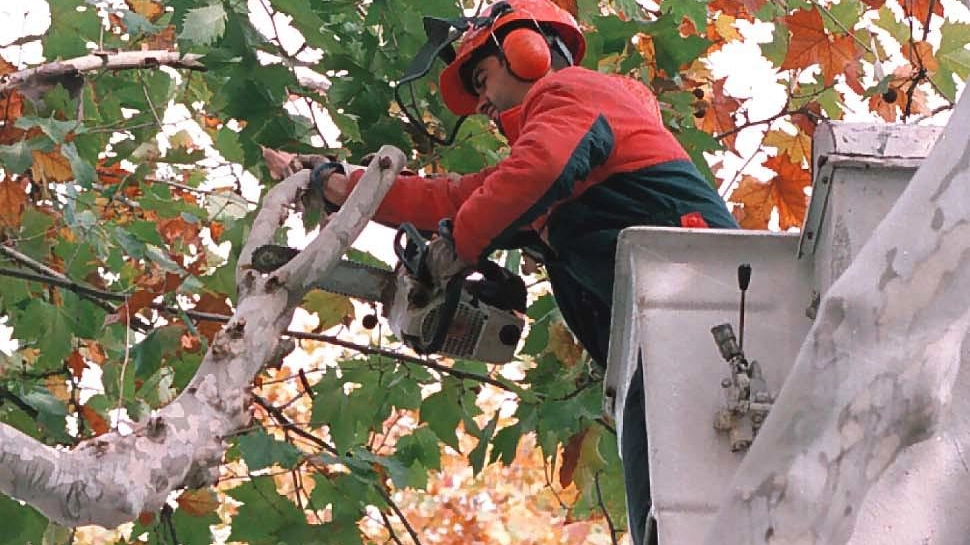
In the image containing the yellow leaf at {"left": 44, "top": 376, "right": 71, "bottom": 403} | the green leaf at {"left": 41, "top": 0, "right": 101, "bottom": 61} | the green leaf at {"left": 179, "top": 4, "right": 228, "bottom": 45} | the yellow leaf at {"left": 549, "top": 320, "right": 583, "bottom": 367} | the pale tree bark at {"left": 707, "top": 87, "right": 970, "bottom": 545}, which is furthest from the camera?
the yellow leaf at {"left": 44, "top": 376, "right": 71, "bottom": 403}

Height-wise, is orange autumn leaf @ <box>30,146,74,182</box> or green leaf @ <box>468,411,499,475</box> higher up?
orange autumn leaf @ <box>30,146,74,182</box>

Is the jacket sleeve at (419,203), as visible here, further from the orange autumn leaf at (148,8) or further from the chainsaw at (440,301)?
the orange autumn leaf at (148,8)

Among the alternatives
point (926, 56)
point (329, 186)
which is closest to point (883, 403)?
point (329, 186)

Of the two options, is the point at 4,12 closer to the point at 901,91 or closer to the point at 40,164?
the point at 40,164

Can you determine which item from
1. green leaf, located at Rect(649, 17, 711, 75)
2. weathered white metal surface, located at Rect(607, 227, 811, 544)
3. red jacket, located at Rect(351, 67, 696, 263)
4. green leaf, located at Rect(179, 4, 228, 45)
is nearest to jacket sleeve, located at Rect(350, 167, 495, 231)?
red jacket, located at Rect(351, 67, 696, 263)

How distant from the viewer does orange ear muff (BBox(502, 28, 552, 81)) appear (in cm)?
402

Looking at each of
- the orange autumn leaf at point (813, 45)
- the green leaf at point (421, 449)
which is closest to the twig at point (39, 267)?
the green leaf at point (421, 449)

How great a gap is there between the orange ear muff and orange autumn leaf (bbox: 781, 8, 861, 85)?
1105 mm

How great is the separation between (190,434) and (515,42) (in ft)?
6.33

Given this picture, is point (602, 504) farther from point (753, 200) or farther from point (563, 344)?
point (753, 200)

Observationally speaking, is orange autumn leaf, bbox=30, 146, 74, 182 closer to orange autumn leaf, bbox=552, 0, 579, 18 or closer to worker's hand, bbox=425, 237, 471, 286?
orange autumn leaf, bbox=552, 0, 579, 18

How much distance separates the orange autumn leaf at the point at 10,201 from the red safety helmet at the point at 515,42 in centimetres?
149

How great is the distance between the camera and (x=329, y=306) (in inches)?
187

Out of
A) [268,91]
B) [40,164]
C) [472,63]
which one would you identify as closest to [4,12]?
[40,164]
